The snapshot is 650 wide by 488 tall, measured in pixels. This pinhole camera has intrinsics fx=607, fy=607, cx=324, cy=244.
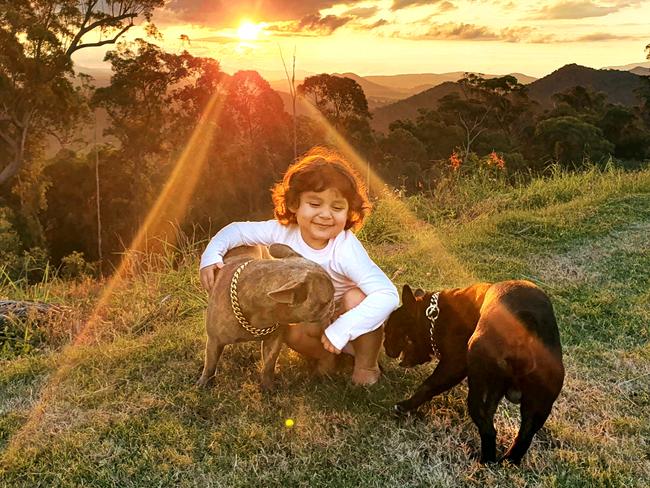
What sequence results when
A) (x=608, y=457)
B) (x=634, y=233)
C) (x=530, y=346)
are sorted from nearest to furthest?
(x=530, y=346), (x=608, y=457), (x=634, y=233)

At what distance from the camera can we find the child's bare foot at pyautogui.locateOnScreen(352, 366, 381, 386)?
127 inches

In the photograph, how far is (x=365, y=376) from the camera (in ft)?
10.6

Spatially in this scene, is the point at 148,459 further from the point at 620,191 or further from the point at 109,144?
the point at 109,144

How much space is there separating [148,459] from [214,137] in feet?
94.5

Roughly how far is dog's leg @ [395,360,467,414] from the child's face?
88 centimetres

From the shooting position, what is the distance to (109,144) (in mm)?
28406

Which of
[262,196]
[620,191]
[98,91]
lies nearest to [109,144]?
[98,91]

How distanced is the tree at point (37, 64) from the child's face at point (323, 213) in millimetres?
21222

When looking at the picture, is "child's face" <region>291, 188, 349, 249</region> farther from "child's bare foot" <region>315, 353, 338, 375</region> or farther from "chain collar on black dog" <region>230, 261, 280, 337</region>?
"child's bare foot" <region>315, 353, 338, 375</region>

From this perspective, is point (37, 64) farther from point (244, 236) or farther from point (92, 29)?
point (244, 236)

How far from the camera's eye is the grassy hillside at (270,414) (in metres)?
2.58

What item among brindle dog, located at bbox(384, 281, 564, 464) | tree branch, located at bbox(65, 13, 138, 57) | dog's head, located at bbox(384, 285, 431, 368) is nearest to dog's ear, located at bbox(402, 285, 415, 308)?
dog's head, located at bbox(384, 285, 431, 368)

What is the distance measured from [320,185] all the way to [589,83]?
3889 cm

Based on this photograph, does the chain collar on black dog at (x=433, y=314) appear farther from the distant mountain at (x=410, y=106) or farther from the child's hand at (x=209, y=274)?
the distant mountain at (x=410, y=106)
